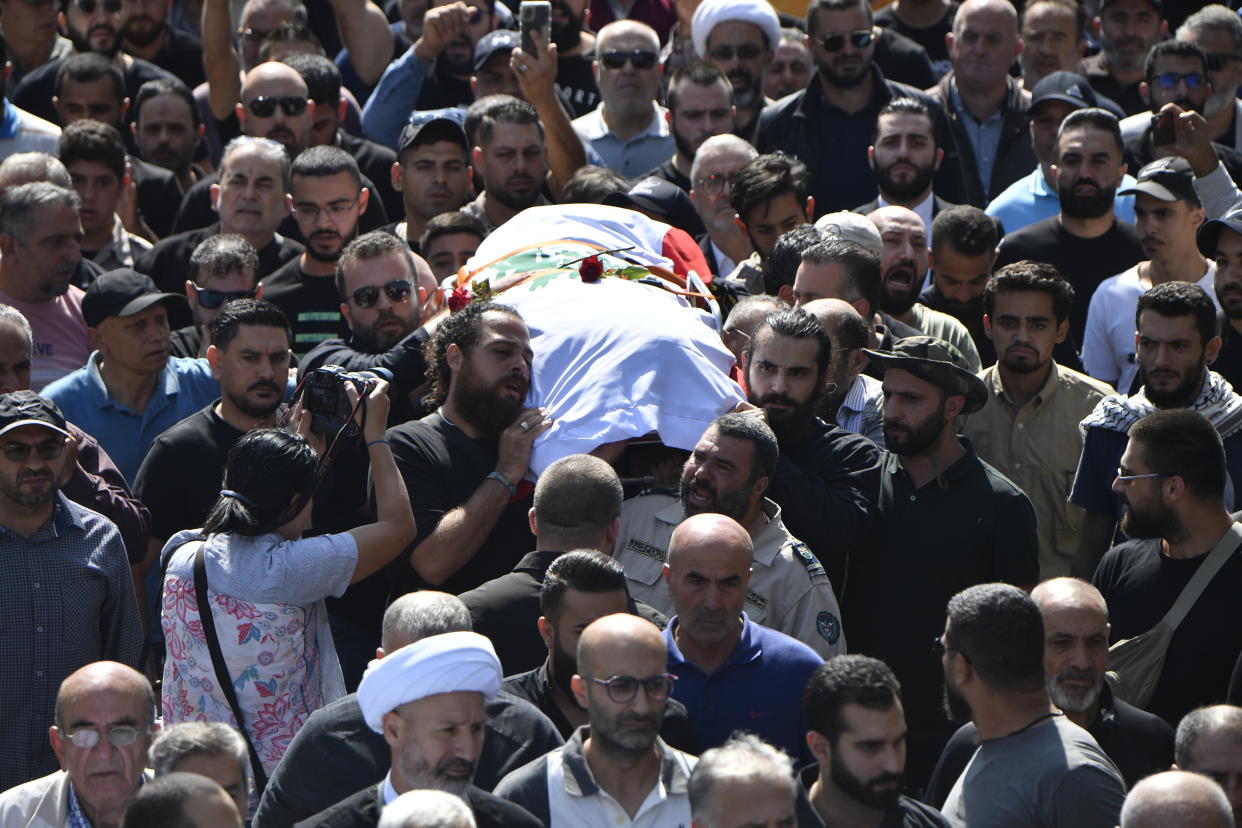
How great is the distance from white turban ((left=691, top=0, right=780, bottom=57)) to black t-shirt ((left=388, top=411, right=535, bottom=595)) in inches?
159

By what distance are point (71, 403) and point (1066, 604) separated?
3789 millimetres

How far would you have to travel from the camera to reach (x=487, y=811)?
444 cm

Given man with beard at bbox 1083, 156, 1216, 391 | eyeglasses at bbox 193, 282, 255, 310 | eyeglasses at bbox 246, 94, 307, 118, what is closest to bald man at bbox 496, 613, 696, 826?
eyeglasses at bbox 193, 282, 255, 310

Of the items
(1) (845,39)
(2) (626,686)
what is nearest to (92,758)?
(2) (626,686)

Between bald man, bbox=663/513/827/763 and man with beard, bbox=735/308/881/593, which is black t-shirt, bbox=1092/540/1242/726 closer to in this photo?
man with beard, bbox=735/308/881/593

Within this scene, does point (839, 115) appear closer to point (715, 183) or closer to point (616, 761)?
point (715, 183)

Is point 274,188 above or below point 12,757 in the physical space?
above

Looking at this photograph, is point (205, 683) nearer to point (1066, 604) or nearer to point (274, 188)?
point (1066, 604)

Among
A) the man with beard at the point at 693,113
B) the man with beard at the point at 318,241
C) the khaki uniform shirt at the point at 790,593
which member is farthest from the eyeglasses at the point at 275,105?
the khaki uniform shirt at the point at 790,593

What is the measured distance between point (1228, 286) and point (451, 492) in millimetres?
3105

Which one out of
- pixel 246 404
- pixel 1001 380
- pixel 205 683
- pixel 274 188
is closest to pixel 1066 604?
pixel 1001 380

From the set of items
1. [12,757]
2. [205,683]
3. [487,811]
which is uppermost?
[487,811]

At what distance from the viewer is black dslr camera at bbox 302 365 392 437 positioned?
6312mm

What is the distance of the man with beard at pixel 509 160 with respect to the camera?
8.63 metres
